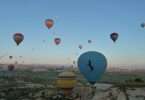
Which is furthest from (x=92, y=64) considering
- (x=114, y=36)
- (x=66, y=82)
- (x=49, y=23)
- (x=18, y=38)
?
(x=18, y=38)

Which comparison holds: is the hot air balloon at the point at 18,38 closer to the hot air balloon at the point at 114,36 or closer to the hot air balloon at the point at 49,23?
the hot air balloon at the point at 49,23

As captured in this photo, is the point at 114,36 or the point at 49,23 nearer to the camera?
the point at 114,36

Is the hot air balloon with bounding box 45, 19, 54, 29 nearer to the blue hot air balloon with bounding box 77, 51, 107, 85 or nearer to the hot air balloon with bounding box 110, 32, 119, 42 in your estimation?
the hot air balloon with bounding box 110, 32, 119, 42

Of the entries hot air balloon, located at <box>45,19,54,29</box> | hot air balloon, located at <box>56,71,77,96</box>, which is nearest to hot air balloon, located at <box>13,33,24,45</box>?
hot air balloon, located at <box>45,19,54,29</box>

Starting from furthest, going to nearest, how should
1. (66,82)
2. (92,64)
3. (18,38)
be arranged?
(18,38) < (66,82) < (92,64)

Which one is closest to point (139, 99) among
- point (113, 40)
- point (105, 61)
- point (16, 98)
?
point (113, 40)

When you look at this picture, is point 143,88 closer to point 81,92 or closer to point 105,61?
point 105,61

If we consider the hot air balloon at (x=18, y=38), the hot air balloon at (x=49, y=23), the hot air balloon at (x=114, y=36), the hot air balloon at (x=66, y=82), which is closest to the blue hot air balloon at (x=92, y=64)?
the hot air balloon at (x=66, y=82)

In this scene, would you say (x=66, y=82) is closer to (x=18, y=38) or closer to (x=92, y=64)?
(x=92, y=64)
